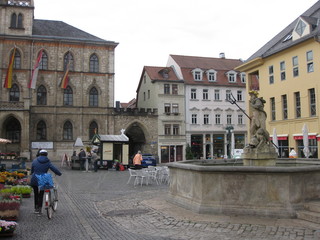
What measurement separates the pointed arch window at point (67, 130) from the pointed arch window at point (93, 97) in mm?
3699

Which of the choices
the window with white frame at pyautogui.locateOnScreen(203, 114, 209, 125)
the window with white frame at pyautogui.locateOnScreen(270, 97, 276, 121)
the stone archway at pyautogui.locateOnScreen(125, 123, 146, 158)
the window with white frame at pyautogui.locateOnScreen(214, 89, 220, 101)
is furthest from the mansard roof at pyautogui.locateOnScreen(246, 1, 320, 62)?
the stone archway at pyautogui.locateOnScreen(125, 123, 146, 158)

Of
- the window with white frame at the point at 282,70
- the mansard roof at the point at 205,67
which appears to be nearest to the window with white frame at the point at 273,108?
the window with white frame at the point at 282,70

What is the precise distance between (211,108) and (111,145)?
→ 961 inches

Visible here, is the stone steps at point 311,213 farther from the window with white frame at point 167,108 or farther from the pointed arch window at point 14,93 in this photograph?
the window with white frame at point 167,108

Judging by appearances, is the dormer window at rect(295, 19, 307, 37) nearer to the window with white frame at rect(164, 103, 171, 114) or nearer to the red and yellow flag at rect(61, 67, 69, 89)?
the window with white frame at rect(164, 103, 171, 114)

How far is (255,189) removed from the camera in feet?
29.3

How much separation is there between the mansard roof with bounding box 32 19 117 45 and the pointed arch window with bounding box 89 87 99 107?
6.50 m

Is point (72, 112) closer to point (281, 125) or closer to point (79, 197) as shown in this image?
point (281, 125)

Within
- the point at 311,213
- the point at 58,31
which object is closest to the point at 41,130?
the point at 58,31

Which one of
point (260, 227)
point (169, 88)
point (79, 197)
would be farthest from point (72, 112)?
point (260, 227)

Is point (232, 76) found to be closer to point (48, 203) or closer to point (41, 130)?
point (41, 130)

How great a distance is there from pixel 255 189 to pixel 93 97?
132ft

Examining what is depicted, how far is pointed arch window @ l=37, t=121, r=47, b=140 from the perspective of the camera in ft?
147

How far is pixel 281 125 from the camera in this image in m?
33.1
